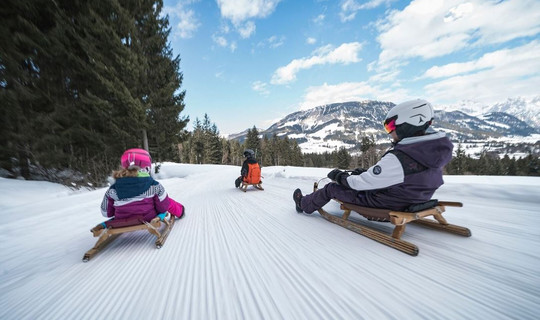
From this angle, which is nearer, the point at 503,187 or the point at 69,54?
the point at 503,187

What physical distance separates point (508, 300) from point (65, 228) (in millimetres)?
5879

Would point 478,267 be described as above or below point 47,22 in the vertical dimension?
below

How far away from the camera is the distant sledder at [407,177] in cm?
211

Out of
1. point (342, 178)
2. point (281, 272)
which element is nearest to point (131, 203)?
point (281, 272)

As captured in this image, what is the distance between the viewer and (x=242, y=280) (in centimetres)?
177

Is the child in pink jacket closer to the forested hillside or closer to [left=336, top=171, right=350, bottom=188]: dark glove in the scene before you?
[left=336, top=171, right=350, bottom=188]: dark glove

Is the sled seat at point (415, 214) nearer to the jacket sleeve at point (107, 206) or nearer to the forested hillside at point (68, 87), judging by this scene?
the jacket sleeve at point (107, 206)

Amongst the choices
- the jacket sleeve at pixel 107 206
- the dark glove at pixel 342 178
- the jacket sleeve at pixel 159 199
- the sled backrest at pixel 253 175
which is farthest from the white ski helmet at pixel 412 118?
the sled backrest at pixel 253 175

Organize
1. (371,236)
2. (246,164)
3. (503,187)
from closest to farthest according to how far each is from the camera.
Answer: (371,236)
(503,187)
(246,164)

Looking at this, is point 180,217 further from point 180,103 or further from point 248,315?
point 180,103

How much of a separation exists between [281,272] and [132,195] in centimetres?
218

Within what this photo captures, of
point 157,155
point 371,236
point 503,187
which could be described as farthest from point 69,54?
point 503,187

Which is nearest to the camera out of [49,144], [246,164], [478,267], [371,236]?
[478,267]

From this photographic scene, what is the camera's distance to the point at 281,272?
6.12 ft
